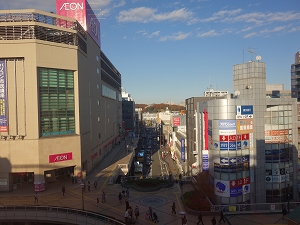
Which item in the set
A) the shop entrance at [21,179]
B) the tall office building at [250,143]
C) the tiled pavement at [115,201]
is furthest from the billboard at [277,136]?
the shop entrance at [21,179]

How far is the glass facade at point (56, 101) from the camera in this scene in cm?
3438

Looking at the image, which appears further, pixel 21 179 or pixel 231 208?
pixel 21 179

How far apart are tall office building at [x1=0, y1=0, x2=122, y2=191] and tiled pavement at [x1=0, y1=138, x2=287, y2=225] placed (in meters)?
2.01

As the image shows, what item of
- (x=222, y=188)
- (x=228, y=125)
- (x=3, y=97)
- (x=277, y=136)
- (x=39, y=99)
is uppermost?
(x=3, y=97)

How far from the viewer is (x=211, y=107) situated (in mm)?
27906

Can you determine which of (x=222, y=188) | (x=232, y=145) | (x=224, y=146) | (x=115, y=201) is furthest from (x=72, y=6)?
(x=222, y=188)

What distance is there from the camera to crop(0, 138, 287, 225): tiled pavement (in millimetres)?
23078

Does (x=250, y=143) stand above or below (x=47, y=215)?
above

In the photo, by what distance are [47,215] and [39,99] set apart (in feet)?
50.9

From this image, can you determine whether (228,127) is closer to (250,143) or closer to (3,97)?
(250,143)

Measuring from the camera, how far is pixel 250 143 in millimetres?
27438

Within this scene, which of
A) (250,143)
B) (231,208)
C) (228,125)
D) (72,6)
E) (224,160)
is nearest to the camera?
(231,208)

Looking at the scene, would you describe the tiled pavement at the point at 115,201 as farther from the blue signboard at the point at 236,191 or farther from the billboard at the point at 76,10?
the billboard at the point at 76,10

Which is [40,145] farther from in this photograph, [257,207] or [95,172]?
[257,207]
